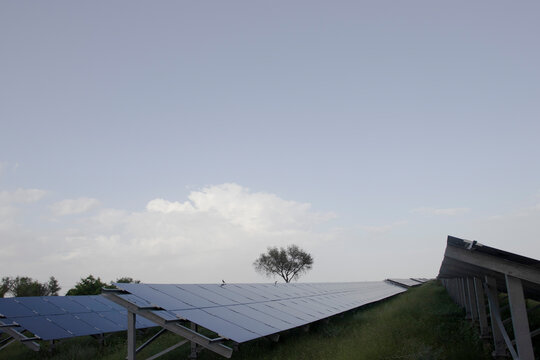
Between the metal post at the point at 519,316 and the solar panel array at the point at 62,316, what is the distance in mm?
14771

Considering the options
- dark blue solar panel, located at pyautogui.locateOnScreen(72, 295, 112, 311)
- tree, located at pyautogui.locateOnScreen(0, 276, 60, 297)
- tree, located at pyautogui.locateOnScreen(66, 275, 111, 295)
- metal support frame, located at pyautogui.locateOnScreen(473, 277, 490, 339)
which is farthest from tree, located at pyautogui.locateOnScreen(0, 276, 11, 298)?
metal support frame, located at pyautogui.locateOnScreen(473, 277, 490, 339)

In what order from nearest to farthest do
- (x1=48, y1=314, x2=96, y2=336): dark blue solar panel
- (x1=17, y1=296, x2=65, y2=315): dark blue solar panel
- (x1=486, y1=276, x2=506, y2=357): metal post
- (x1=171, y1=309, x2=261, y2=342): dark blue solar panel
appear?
(x1=171, y1=309, x2=261, y2=342): dark blue solar panel → (x1=486, y1=276, x2=506, y2=357): metal post → (x1=48, y1=314, x2=96, y2=336): dark blue solar panel → (x1=17, y1=296, x2=65, y2=315): dark blue solar panel

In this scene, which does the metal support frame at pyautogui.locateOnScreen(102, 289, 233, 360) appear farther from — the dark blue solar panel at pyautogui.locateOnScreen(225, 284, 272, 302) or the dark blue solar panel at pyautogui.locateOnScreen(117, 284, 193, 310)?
the dark blue solar panel at pyautogui.locateOnScreen(225, 284, 272, 302)

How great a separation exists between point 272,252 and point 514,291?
76.7 meters

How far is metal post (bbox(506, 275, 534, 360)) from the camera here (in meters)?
7.00

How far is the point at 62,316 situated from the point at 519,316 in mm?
17348

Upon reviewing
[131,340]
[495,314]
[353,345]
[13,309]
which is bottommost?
[353,345]

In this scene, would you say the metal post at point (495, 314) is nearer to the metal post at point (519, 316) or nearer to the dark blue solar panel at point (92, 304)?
the metal post at point (519, 316)

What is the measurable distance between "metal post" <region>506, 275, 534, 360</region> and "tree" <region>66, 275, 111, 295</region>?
36.3 m

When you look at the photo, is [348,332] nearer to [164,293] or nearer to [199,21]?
[164,293]

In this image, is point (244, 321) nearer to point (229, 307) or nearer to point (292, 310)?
point (229, 307)

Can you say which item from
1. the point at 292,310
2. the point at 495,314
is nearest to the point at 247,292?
the point at 292,310

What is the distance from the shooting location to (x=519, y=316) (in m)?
7.13

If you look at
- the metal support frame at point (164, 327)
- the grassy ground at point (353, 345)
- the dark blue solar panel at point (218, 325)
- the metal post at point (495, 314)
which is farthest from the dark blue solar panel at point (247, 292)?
the metal post at point (495, 314)
